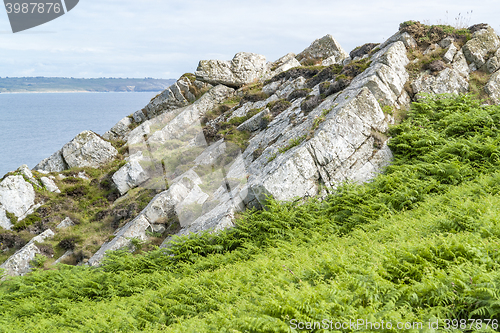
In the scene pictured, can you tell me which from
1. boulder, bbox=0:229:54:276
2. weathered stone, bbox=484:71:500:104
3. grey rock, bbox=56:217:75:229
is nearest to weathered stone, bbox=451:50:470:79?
weathered stone, bbox=484:71:500:104

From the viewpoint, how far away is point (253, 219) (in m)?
11.9

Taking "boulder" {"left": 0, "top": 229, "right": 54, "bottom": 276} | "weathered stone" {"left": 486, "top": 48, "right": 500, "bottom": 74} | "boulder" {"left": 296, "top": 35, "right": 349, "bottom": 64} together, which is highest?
"boulder" {"left": 296, "top": 35, "right": 349, "bottom": 64}

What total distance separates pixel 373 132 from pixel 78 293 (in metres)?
15.3

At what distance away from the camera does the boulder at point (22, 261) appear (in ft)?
52.1

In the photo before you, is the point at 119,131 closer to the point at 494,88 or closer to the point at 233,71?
the point at 233,71

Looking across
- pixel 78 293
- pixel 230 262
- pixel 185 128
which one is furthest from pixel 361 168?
pixel 185 128

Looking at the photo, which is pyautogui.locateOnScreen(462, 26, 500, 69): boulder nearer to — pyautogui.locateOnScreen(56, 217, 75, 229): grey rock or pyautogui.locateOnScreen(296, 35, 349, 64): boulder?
pyautogui.locateOnScreen(296, 35, 349, 64): boulder

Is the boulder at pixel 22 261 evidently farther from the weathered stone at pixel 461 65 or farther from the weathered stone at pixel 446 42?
the weathered stone at pixel 446 42

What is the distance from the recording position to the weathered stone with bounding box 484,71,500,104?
1580cm

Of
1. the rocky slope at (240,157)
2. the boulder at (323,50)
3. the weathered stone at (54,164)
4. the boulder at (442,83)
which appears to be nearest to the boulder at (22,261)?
the rocky slope at (240,157)

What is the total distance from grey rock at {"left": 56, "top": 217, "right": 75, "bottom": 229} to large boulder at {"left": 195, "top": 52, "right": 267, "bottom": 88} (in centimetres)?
1944

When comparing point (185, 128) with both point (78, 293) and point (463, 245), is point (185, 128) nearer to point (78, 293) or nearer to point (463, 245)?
point (78, 293)

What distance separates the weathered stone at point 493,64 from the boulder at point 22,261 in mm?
29483

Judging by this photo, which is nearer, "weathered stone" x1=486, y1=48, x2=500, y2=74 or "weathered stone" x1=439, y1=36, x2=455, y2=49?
"weathered stone" x1=486, y1=48, x2=500, y2=74
